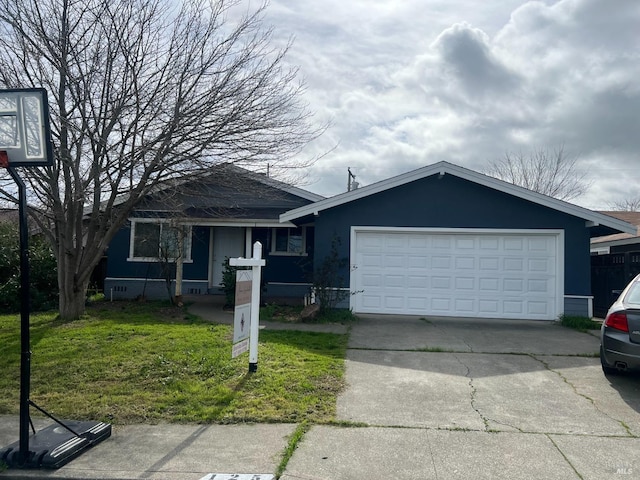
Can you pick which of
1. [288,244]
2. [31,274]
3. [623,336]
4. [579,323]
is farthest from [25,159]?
[288,244]

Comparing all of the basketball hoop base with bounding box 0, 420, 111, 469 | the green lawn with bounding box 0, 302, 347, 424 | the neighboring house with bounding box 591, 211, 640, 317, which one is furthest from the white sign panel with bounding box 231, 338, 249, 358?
the neighboring house with bounding box 591, 211, 640, 317

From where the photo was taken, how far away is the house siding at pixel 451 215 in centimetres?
1234

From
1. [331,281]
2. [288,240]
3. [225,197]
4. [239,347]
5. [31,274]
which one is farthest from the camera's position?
[288,240]

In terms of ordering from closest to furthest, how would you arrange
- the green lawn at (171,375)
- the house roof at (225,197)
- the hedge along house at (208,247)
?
1. the green lawn at (171,375)
2. the house roof at (225,197)
3. the hedge along house at (208,247)

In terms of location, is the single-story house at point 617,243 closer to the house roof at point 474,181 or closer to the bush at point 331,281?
the house roof at point 474,181

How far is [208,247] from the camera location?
53.5 ft

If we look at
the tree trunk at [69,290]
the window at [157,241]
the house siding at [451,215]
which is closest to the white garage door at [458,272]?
the house siding at [451,215]

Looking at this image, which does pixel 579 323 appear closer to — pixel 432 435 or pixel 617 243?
pixel 617 243

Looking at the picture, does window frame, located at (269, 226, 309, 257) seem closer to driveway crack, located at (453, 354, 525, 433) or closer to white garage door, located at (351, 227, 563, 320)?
white garage door, located at (351, 227, 563, 320)

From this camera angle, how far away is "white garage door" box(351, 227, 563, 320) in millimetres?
12492

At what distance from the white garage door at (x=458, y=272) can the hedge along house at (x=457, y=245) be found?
24mm

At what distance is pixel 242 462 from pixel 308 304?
846 centimetres

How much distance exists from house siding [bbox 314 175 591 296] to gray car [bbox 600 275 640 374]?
5709 mm

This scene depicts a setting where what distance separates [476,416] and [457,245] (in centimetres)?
751
